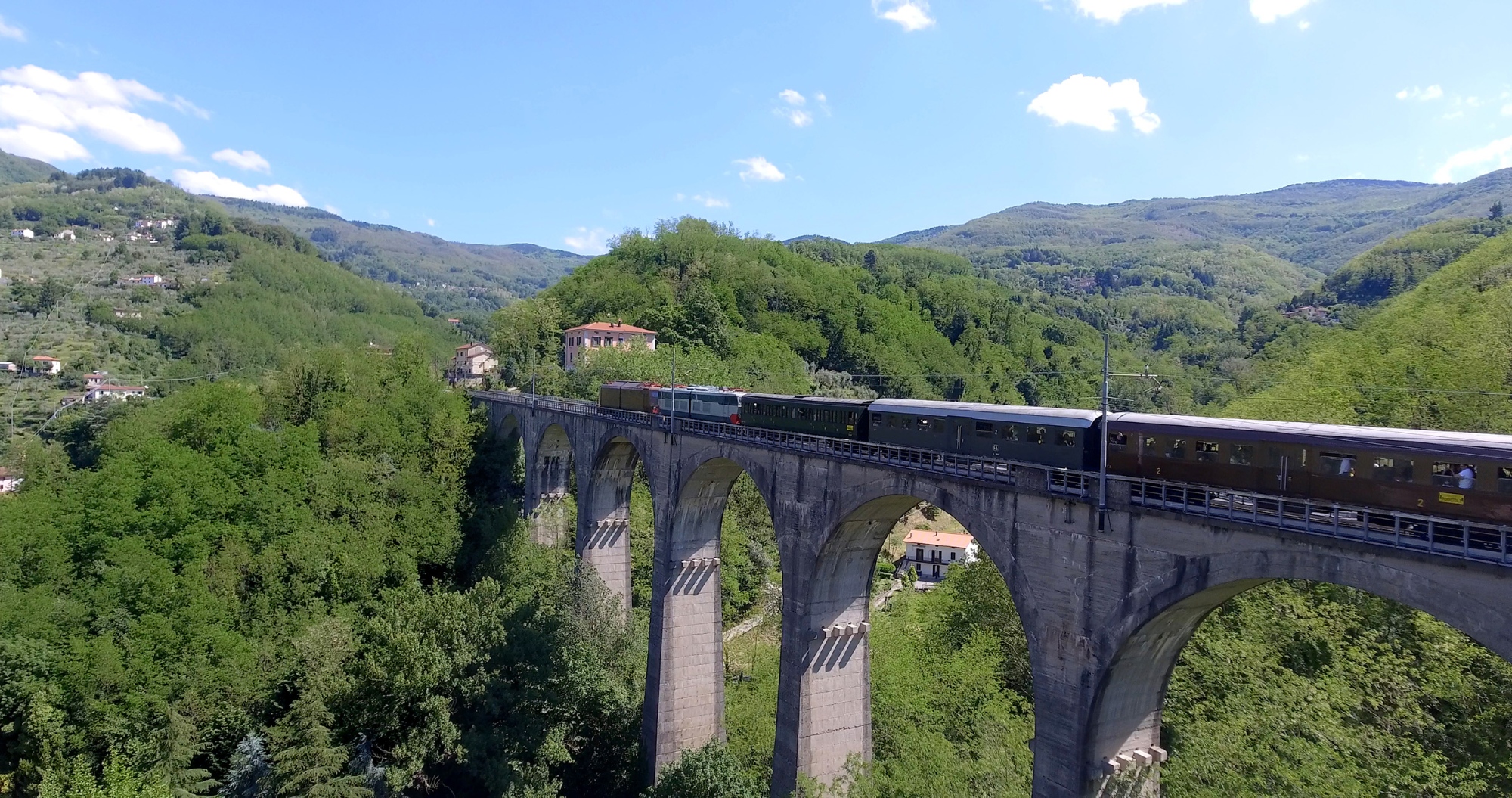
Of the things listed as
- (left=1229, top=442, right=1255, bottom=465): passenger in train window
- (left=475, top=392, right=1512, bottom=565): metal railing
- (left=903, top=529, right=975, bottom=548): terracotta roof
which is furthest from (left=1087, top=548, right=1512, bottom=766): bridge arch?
(left=903, top=529, right=975, bottom=548): terracotta roof

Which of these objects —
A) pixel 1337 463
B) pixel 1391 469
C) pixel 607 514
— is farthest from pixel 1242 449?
pixel 607 514

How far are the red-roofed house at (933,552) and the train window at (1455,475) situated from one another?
178 feet

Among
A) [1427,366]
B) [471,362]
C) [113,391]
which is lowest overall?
[113,391]

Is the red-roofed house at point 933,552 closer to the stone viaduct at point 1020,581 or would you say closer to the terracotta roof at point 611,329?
the terracotta roof at point 611,329

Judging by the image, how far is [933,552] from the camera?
2635 inches

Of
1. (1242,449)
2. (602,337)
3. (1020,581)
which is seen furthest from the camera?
(602,337)

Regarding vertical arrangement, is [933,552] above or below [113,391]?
below

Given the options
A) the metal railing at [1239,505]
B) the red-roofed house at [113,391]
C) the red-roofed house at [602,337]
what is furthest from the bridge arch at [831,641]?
the red-roofed house at [113,391]

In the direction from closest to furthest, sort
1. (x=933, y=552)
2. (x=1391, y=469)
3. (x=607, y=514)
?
(x=1391, y=469)
(x=607, y=514)
(x=933, y=552)

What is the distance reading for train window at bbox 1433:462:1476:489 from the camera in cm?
1212

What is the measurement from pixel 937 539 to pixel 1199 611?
53.1 m

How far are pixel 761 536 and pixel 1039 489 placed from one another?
42395mm

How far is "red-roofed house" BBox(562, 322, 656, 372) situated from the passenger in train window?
213 ft

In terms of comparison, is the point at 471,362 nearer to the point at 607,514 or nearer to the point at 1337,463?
the point at 607,514
